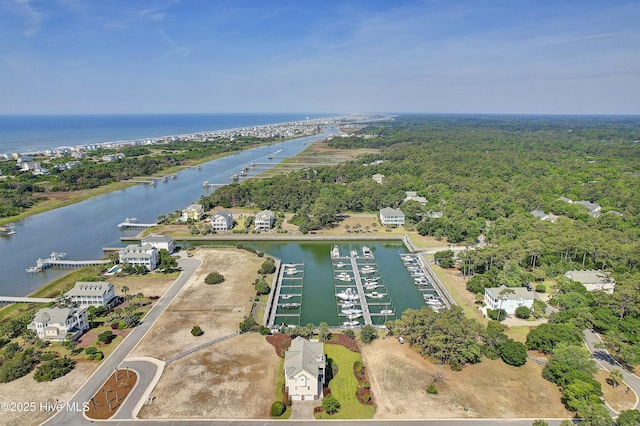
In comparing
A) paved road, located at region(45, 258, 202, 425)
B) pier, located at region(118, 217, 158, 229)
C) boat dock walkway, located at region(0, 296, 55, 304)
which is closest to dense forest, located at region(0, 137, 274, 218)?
pier, located at region(118, 217, 158, 229)

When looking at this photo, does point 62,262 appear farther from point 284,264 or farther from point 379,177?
point 379,177

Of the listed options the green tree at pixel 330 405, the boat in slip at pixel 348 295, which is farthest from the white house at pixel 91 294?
the green tree at pixel 330 405

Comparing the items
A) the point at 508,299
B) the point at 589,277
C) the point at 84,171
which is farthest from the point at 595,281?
the point at 84,171

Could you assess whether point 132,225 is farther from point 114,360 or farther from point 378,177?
point 378,177

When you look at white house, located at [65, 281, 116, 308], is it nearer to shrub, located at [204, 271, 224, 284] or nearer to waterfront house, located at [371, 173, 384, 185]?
shrub, located at [204, 271, 224, 284]

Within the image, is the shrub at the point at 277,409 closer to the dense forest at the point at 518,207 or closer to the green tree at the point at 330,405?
the green tree at the point at 330,405

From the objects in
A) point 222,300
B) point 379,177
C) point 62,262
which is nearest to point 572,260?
point 222,300
